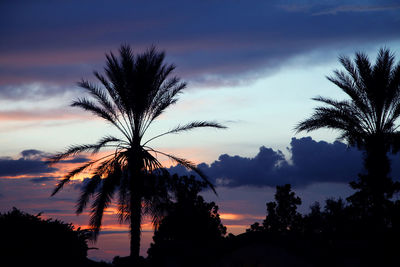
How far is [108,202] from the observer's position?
23234 mm

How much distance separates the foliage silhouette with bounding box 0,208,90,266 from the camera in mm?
19703

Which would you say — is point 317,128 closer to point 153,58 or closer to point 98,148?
point 153,58

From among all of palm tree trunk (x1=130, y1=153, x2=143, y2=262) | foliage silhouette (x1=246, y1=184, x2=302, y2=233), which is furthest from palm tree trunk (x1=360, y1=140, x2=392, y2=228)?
foliage silhouette (x1=246, y1=184, x2=302, y2=233)

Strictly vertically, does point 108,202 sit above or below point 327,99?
below

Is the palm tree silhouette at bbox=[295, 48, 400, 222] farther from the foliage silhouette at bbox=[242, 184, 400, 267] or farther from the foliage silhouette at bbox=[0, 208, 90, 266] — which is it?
the foliage silhouette at bbox=[0, 208, 90, 266]

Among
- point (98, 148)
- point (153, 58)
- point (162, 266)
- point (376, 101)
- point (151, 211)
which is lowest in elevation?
point (162, 266)

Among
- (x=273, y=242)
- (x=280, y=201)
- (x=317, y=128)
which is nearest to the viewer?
(x=273, y=242)

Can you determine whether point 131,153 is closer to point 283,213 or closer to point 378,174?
point 378,174

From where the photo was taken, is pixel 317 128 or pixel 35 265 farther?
pixel 317 128

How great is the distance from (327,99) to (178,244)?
10.4m

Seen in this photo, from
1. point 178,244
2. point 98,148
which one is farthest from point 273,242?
point 98,148

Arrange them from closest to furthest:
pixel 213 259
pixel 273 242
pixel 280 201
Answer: pixel 273 242 < pixel 213 259 < pixel 280 201

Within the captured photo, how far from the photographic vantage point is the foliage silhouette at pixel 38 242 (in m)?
19.7

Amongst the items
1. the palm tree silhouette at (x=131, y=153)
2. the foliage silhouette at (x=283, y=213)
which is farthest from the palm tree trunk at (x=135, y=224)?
the foliage silhouette at (x=283, y=213)
